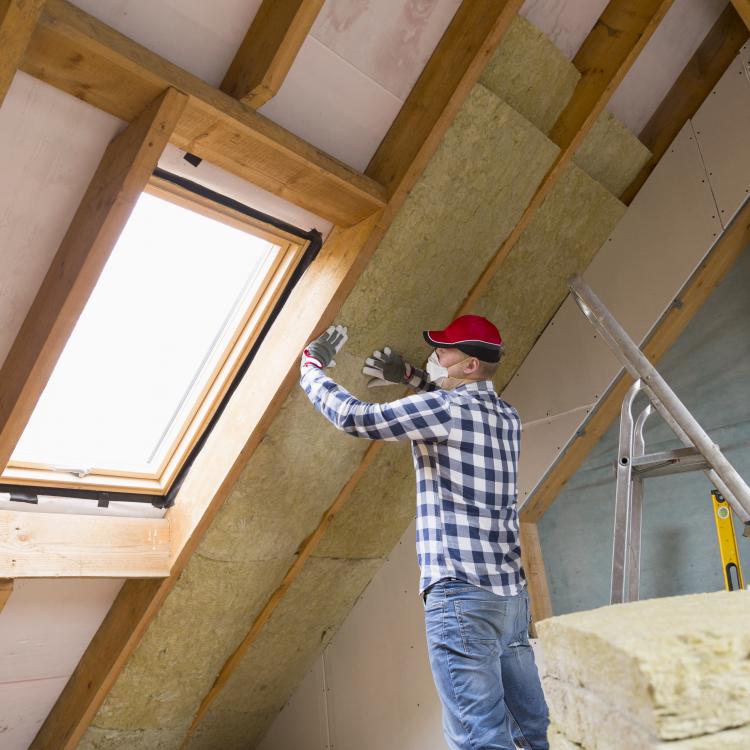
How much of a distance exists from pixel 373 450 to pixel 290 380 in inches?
21.4

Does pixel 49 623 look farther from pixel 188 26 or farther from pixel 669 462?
pixel 669 462

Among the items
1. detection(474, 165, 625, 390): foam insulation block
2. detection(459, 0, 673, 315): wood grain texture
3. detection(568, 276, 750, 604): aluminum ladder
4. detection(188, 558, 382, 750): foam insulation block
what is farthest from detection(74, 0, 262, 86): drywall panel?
detection(188, 558, 382, 750): foam insulation block

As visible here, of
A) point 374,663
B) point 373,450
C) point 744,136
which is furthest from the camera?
point 374,663

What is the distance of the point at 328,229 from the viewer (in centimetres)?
234

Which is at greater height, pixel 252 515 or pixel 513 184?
pixel 513 184

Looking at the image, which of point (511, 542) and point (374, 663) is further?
point (374, 663)

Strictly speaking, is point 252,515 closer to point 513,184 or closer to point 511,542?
point 511,542

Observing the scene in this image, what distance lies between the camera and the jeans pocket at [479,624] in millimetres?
1905

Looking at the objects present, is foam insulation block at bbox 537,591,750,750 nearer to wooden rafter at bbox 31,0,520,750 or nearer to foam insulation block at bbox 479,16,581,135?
wooden rafter at bbox 31,0,520,750

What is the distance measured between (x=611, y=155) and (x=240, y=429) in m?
1.69

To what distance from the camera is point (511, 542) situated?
2.10 m

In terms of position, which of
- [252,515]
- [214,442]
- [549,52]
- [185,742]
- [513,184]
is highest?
[549,52]

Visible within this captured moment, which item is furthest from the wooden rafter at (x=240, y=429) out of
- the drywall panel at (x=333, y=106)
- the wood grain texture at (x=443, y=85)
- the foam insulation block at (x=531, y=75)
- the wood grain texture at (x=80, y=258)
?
the wood grain texture at (x=80, y=258)

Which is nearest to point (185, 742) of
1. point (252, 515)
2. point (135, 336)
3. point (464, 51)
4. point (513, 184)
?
Result: point (252, 515)
